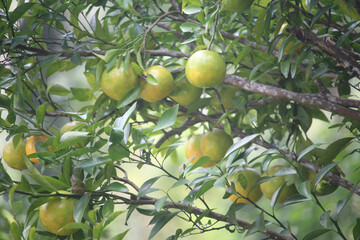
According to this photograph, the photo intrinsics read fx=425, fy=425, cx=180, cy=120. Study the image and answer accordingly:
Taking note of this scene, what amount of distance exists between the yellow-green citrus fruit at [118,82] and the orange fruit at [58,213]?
188 millimetres

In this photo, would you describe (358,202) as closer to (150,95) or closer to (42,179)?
(150,95)

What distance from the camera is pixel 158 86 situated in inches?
26.8

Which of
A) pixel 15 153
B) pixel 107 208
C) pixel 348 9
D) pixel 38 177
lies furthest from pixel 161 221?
pixel 348 9

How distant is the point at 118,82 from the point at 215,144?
0.73 ft

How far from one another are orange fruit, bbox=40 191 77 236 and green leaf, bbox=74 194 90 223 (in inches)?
1.4

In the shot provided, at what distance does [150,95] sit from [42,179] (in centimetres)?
23

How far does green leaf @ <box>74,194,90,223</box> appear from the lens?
21.3 inches

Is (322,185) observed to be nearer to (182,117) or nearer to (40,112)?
(182,117)

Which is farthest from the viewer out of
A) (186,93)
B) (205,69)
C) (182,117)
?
(182,117)

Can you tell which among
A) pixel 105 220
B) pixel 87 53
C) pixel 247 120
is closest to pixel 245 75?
pixel 247 120

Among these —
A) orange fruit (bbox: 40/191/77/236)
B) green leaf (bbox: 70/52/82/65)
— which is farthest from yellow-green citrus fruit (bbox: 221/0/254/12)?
orange fruit (bbox: 40/191/77/236)

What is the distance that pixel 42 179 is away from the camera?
0.55m

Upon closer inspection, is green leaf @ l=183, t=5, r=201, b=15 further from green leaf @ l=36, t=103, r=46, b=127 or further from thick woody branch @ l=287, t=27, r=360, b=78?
green leaf @ l=36, t=103, r=46, b=127

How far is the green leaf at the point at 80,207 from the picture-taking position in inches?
21.3
